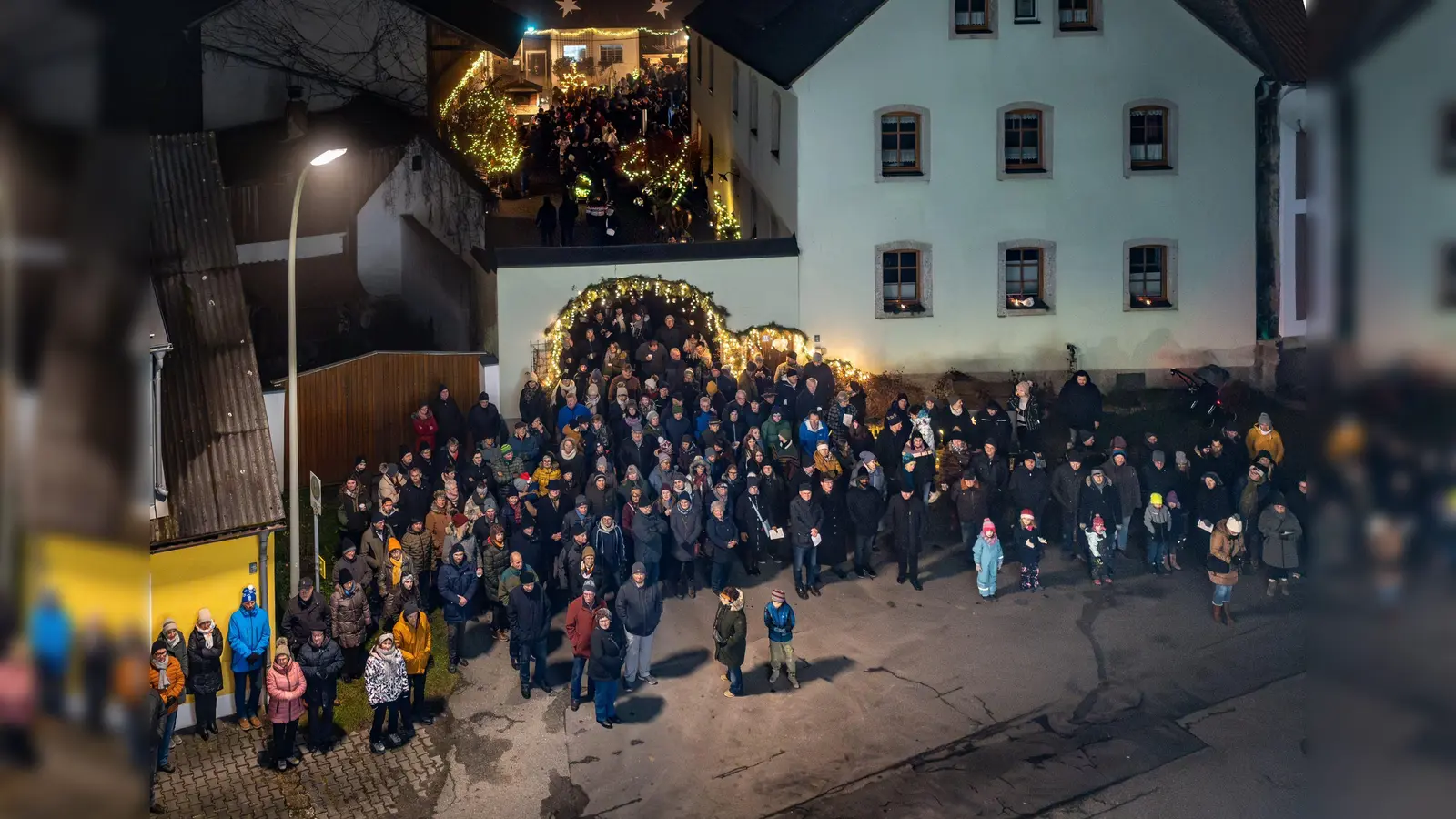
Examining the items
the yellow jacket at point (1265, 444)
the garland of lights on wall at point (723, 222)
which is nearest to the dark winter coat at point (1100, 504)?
the yellow jacket at point (1265, 444)

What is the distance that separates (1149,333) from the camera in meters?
30.8

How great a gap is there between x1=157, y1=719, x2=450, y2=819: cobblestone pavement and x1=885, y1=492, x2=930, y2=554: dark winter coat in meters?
6.70

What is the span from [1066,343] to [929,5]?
286 inches

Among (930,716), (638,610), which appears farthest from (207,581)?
(930,716)

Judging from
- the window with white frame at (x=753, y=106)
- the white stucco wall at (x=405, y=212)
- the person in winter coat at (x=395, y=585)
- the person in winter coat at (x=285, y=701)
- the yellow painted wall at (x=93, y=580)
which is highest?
the window with white frame at (x=753, y=106)

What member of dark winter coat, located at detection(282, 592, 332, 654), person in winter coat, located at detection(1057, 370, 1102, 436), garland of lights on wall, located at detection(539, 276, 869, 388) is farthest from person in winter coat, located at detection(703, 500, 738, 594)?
garland of lights on wall, located at detection(539, 276, 869, 388)

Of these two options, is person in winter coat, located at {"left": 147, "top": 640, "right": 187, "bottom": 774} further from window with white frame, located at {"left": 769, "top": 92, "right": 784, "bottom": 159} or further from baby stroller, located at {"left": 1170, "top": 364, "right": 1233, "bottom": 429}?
window with white frame, located at {"left": 769, "top": 92, "right": 784, "bottom": 159}

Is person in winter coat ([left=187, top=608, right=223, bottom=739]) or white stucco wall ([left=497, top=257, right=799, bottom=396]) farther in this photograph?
white stucco wall ([left=497, top=257, right=799, bottom=396])

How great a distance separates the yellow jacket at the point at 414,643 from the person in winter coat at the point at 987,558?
7.36 meters

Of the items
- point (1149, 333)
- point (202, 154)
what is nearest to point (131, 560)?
point (202, 154)

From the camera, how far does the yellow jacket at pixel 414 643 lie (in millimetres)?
16406

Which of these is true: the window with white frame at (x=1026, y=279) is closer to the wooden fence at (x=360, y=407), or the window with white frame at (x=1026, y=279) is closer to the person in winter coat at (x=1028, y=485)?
the person in winter coat at (x=1028, y=485)

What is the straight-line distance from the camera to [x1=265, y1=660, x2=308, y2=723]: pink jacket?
15.6 meters

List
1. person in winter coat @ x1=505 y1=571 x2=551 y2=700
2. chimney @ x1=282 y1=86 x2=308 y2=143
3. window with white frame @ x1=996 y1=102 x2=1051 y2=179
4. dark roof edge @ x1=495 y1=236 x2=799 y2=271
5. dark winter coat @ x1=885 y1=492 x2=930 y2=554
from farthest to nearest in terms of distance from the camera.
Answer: chimney @ x1=282 y1=86 x2=308 y2=143 → window with white frame @ x1=996 y1=102 x2=1051 y2=179 → dark roof edge @ x1=495 y1=236 x2=799 y2=271 → dark winter coat @ x1=885 y1=492 x2=930 y2=554 → person in winter coat @ x1=505 y1=571 x2=551 y2=700
